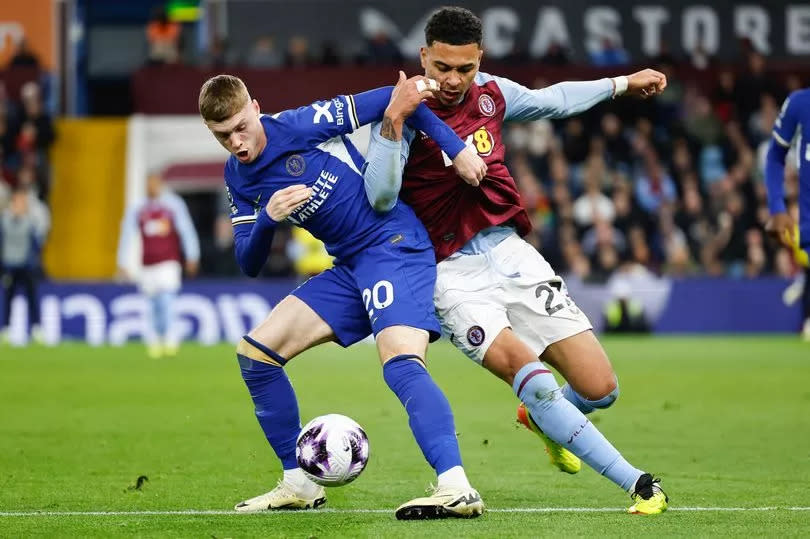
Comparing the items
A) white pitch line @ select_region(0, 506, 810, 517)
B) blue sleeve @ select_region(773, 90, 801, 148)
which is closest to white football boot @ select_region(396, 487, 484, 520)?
white pitch line @ select_region(0, 506, 810, 517)

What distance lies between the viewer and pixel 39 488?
7441 millimetres

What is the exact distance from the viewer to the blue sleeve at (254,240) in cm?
Result: 653

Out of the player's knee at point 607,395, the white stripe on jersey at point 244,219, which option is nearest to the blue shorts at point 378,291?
the white stripe on jersey at point 244,219

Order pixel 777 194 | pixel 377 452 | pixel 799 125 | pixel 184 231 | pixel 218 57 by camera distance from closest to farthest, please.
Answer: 1. pixel 799 125
2. pixel 777 194
3. pixel 377 452
4. pixel 184 231
5. pixel 218 57

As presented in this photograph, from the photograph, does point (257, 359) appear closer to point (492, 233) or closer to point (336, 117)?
point (336, 117)

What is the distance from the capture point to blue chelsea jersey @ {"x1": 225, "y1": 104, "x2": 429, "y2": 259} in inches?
265

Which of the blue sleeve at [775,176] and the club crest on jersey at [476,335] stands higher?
the blue sleeve at [775,176]

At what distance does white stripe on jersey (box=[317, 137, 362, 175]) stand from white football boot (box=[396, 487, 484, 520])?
1630mm

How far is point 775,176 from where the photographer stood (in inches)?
353

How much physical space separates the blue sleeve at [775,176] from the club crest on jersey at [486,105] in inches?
99.6

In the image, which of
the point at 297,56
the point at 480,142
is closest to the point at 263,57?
the point at 297,56

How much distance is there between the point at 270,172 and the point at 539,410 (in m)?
1.66

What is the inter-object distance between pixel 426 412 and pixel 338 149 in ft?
4.57

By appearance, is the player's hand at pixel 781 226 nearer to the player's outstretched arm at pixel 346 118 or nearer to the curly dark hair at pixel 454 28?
the curly dark hair at pixel 454 28
